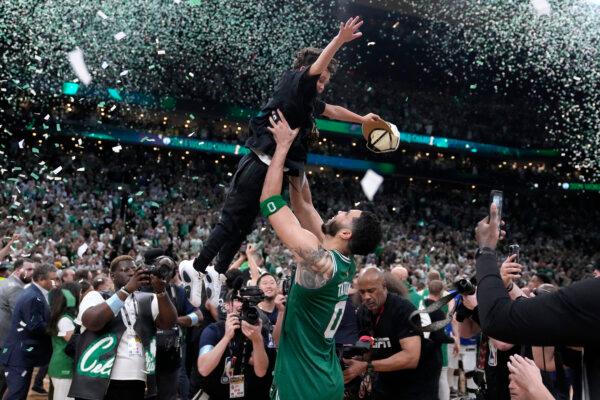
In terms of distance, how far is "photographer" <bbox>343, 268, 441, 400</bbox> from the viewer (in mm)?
4820

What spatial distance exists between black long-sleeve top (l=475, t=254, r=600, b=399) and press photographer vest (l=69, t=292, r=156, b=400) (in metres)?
3.33

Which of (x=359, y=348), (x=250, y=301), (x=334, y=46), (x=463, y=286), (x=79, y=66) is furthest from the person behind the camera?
(x=79, y=66)

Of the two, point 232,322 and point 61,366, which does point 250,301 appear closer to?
point 232,322

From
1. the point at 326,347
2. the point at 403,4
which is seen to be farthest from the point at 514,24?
the point at 326,347

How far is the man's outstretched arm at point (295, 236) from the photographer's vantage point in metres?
3.21

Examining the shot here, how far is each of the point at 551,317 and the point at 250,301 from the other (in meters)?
2.46

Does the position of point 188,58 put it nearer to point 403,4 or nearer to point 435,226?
point 403,4

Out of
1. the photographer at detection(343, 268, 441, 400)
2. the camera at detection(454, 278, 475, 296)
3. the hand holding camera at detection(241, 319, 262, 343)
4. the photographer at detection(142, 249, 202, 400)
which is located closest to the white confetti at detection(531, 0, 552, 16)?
the photographer at detection(142, 249, 202, 400)

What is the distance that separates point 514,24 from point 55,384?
23914mm

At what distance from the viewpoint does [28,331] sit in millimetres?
7340

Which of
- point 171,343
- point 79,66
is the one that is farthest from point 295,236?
point 79,66

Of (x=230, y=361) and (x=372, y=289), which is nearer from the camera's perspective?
(x=230, y=361)

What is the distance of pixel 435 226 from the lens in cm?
3162

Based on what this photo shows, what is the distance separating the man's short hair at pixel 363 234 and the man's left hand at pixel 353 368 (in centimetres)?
139
